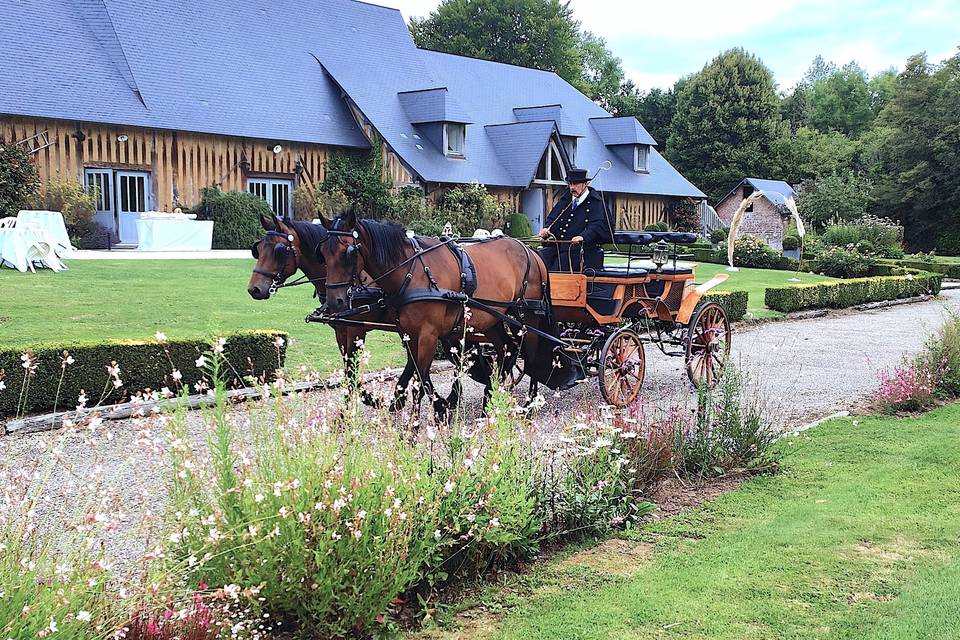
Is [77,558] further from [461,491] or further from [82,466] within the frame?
[82,466]

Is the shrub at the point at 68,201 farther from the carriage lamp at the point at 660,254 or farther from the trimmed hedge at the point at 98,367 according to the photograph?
the carriage lamp at the point at 660,254

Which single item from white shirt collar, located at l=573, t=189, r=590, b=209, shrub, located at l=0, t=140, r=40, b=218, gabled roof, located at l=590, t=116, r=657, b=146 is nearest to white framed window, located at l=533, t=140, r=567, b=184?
gabled roof, located at l=590, t=116, r=657, b=146

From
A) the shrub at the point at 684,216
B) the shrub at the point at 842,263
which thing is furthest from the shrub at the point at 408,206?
the shrub at the point at 684,216

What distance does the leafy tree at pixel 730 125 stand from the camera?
51844 mm

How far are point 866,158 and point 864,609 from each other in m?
57.1

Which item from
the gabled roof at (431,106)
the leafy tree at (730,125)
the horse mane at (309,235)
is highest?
the leafy tree at (730,125)

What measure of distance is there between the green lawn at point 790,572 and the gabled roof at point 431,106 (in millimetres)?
26745

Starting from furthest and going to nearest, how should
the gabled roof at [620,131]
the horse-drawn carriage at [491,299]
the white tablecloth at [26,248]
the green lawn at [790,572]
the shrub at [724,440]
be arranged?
the gabled roof at [620,131] → the white tablecloth at [26,248] → the horse-drawn carriage at [491,299] → the shrub at [724,440] → the green lawn at [790,572]

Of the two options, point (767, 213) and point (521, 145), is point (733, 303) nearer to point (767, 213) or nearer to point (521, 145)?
point (521, 145)

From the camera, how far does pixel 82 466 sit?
6.52 meters

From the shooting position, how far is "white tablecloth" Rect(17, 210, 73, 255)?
17094 mm

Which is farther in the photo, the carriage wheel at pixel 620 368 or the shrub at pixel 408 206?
the shrub at pixel 408 206

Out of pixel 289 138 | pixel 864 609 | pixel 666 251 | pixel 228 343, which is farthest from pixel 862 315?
pixel 289 138

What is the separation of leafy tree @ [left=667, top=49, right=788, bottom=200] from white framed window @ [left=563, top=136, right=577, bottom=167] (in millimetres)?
17796
